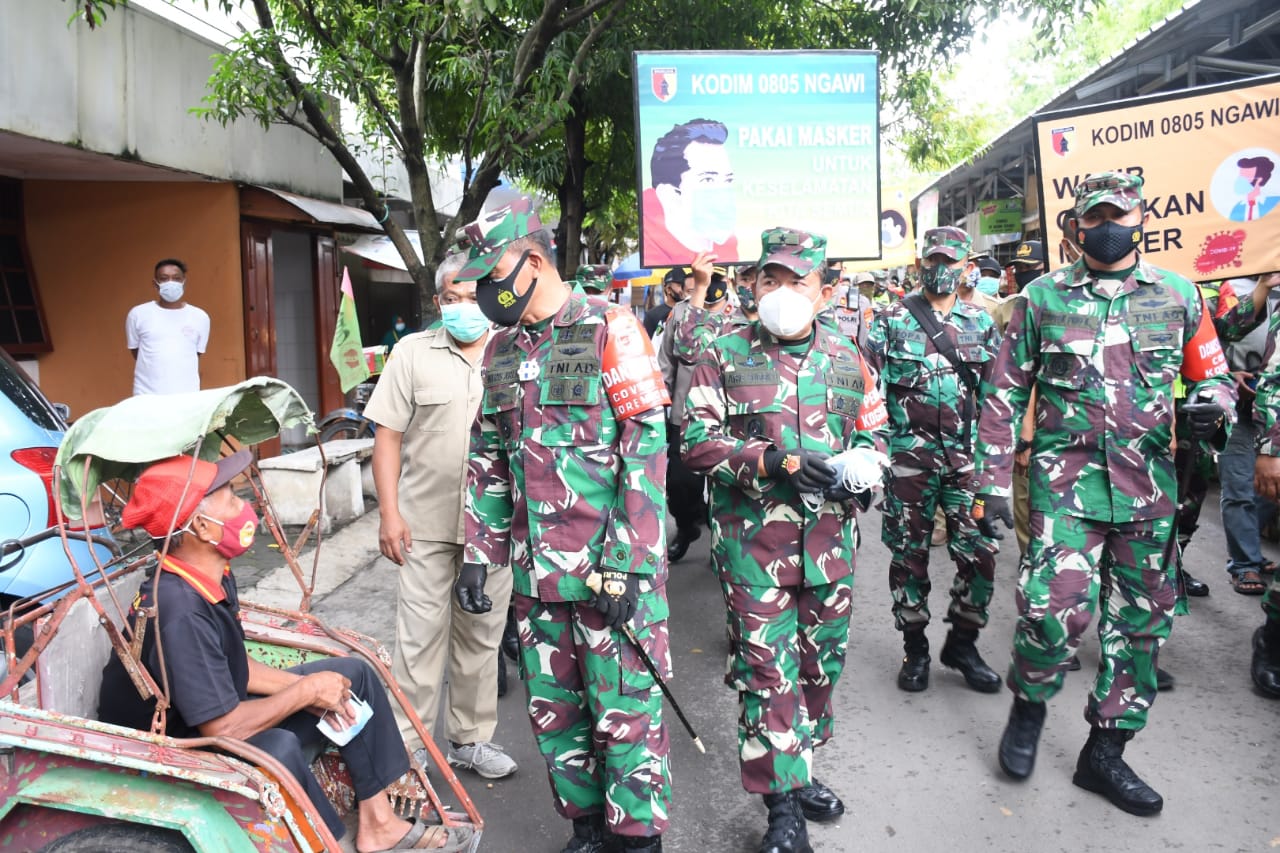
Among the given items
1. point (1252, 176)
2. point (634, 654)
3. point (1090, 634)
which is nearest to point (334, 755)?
point (634, 654)

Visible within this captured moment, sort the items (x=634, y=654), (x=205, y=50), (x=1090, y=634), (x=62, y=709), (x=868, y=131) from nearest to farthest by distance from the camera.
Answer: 1. (x=62, y=709)
2. (x=634, y=654)
3. (x=1090, y=634)
4. (x=868, y=131)
5. (x=205, y=50)

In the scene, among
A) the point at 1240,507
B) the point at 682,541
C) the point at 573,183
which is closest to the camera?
the point at 1240,507

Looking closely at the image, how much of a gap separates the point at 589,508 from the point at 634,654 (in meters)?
0.47

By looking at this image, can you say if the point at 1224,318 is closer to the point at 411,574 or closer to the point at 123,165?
the point at 411,574

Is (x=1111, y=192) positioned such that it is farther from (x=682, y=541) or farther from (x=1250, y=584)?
(x=682, y=541)

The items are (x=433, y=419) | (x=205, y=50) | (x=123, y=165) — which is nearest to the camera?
(x=433, y=419)

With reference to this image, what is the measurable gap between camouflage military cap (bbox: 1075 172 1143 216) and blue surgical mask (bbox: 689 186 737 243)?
214 cm

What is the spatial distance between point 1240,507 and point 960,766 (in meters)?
3.02

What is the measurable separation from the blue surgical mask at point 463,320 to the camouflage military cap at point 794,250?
119 centimetres

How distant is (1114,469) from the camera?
3.49 metres

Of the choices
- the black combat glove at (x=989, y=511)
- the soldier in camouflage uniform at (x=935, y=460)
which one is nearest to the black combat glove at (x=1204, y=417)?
the black combat glove at (x=989, y=511)

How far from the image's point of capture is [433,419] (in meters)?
3.84

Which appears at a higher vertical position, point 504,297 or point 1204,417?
point 504,297

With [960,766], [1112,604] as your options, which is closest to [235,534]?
[960,766]
